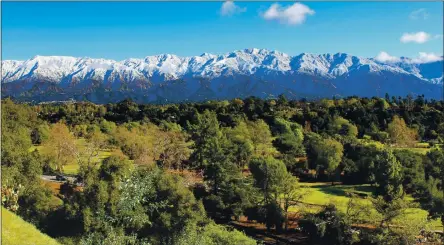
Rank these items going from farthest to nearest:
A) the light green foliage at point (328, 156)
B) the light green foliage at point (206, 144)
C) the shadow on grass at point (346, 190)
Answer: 1. the light green foliage at point (328, 156)
2. the shadow on grass at point (346, 190)
3. the light green foliage at point (206, 144)

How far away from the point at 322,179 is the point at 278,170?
20.2 meters

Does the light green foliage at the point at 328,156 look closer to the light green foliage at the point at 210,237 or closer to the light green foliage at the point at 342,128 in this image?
the light green foliage at the point at 342,128

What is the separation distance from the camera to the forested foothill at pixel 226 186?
3534cm

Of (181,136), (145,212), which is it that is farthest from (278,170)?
(181,136)

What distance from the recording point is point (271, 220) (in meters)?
44.8

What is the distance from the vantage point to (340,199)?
50250 millimetres

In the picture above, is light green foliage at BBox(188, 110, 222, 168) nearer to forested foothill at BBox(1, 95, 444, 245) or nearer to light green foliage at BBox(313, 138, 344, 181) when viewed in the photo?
forested foothill at BBox(1, 95, 444, 245)

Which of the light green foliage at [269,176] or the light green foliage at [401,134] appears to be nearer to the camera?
the light green foliage at [269,176]

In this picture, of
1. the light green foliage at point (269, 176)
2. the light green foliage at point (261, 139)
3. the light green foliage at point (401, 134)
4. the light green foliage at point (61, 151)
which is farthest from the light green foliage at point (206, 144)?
the light green foliage at point (401, 134)

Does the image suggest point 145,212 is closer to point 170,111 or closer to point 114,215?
point 114,215

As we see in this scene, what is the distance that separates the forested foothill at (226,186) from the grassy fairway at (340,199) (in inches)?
6.5

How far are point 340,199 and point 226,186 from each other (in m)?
14.8

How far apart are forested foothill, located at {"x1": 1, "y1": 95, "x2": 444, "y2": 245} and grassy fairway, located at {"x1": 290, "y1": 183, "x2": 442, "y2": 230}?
0.17m

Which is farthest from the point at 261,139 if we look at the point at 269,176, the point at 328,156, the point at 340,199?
the point at 269,176
